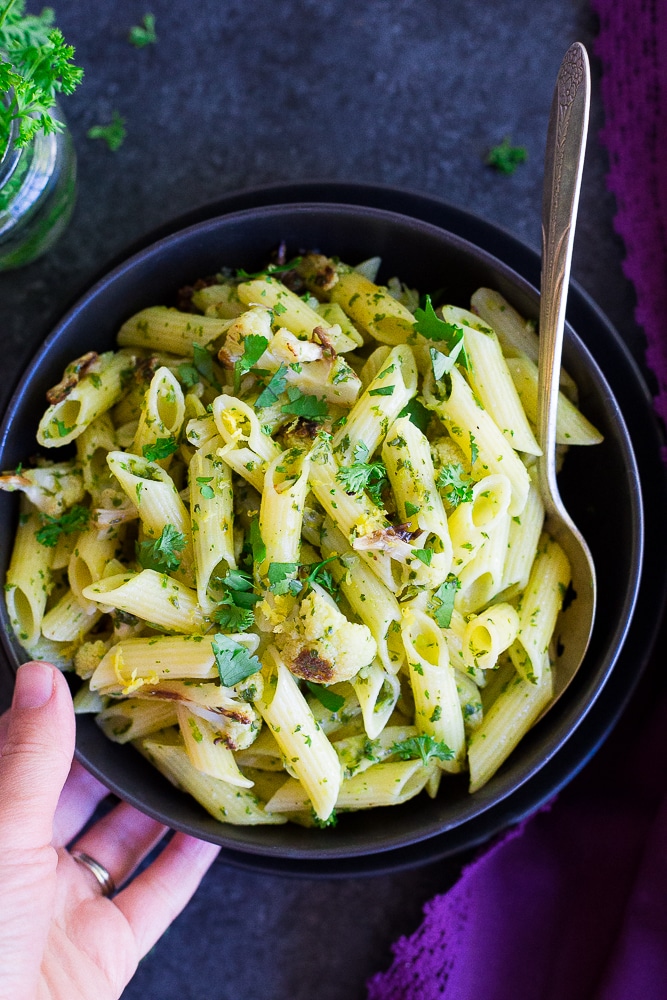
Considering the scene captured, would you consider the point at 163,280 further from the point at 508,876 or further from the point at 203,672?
the point at 508,876

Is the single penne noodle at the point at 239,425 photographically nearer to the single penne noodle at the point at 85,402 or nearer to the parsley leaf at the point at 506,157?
the single penne noodle at the point at 85,402

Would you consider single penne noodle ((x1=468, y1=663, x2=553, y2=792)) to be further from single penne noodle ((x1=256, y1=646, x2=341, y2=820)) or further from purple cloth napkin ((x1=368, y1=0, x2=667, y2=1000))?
purple cloth napkin ((x1=368, y1=0, x2=667, y2=1000))

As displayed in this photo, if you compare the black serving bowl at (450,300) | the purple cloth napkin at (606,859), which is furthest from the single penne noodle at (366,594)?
the purple cloth napkin at (606,859)

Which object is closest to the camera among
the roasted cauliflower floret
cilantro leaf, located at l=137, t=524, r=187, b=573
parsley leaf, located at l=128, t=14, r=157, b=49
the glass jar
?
the roasted cauliflower floret

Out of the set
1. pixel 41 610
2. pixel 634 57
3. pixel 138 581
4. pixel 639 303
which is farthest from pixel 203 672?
pixel 634 57

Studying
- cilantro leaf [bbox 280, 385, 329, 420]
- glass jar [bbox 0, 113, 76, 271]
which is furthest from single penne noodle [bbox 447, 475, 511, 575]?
glass jar [bbox 0, 113, 76, 271]

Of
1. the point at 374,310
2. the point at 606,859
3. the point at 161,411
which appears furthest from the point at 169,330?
the point at 606,859
